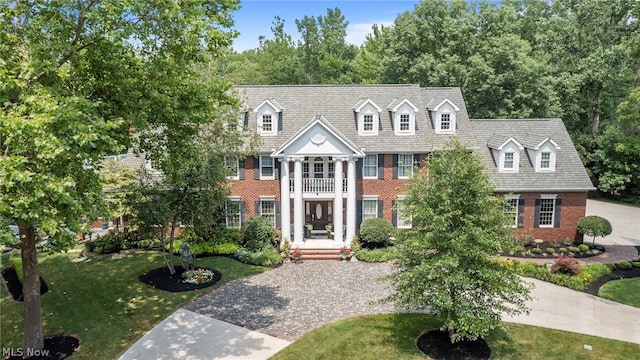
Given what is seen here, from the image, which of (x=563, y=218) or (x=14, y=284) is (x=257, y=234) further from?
(x=563, y=218)

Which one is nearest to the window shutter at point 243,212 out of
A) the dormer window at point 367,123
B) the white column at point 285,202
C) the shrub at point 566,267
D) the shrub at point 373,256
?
the white column at point 285,202

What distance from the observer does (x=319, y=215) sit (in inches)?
1109

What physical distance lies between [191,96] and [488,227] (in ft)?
34.4

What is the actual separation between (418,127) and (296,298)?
45.9ft

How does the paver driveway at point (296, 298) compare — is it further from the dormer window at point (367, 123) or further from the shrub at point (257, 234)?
the dormer window at point (367, 123)

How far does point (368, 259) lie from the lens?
79.4 ft

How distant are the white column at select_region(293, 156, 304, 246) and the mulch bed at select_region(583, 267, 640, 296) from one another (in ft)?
47.7

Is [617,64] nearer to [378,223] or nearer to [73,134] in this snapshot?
[378,223]

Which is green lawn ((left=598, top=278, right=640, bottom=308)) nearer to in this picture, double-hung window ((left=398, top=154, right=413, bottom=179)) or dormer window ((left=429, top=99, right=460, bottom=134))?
double-hung window ((left=398, top=154, right=413, bottom=179))

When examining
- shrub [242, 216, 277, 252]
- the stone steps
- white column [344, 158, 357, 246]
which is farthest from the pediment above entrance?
the stone steps

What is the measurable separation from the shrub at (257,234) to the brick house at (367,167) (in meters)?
1.16

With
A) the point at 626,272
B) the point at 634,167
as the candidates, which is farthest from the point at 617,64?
the point at 626,272

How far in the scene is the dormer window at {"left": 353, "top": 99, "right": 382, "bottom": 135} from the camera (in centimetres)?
2711

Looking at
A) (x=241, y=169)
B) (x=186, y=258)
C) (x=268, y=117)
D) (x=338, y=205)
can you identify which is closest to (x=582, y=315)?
(x=338, y=205)
